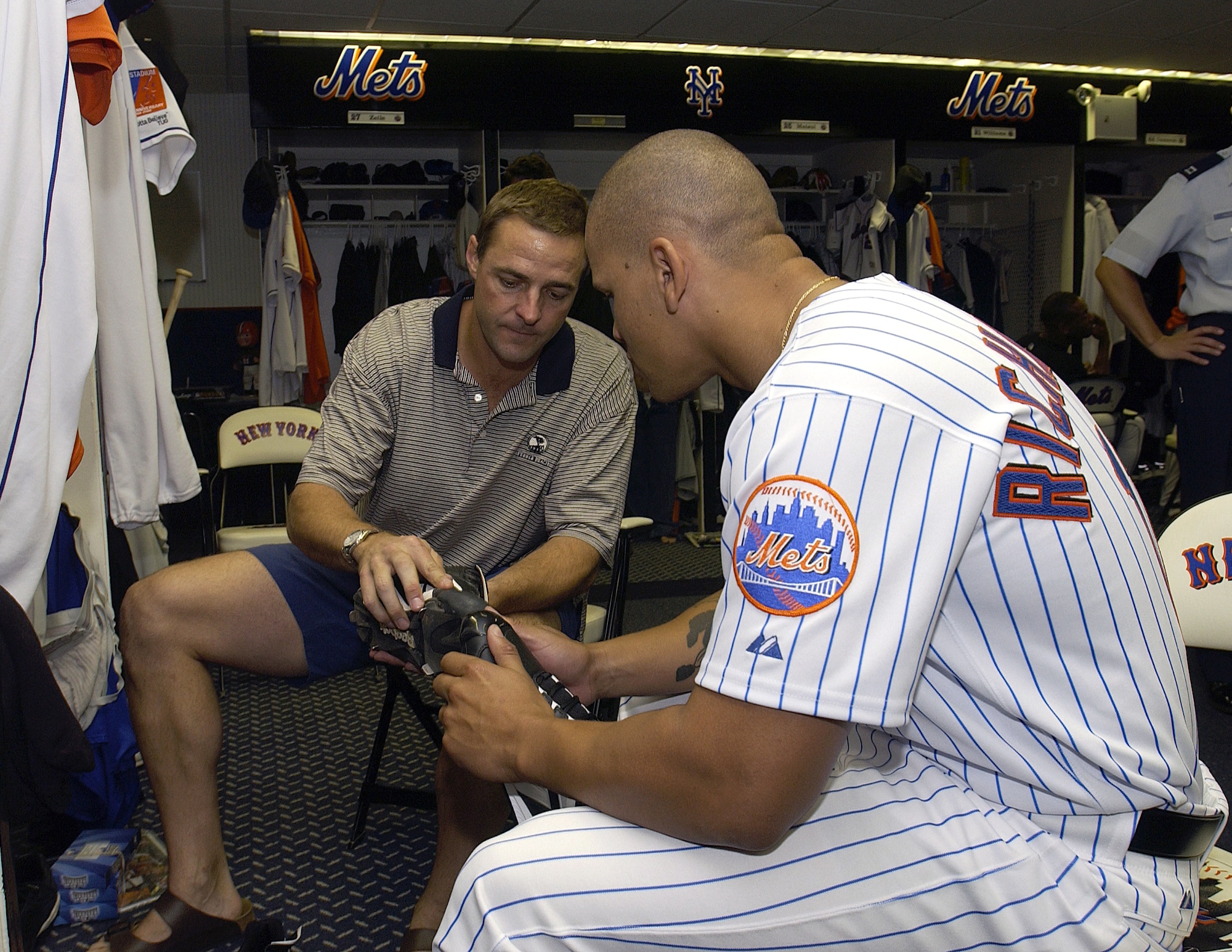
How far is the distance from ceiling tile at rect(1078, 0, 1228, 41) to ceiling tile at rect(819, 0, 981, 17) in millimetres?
250

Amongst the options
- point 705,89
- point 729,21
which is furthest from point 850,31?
point 705,89

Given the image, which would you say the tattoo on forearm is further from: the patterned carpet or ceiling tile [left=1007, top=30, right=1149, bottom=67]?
ceiling tile [left=1007, top=30, right=1149, bottom=67]

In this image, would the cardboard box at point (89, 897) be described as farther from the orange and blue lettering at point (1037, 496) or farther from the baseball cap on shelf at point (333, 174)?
the baseball cap on shelf at point (333, 174)

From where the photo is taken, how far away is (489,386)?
1909 mm

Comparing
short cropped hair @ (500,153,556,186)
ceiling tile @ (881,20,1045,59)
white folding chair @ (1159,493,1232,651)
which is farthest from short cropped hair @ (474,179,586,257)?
ceiling tile @ (881,20,1045,59)

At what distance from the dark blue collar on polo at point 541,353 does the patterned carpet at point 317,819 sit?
102cm

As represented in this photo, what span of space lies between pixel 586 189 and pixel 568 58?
0.99 meters

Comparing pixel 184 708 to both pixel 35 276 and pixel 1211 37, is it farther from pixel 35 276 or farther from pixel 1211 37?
pixel 1211 37

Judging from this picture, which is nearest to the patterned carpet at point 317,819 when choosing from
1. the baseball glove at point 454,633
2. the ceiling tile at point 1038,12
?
the baseball glove at point 454,633

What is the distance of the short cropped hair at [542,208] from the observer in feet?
5.87

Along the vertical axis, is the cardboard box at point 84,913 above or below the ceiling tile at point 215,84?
below

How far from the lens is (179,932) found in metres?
1.53

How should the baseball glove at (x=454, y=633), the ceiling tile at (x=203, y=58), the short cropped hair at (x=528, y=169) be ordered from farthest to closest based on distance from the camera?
the ceiling tile at (x=203, y=58), the short cropped hair at (x=528, y=169), the baseball glove at (x=454, y=633)

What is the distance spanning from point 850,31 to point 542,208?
4.76m
